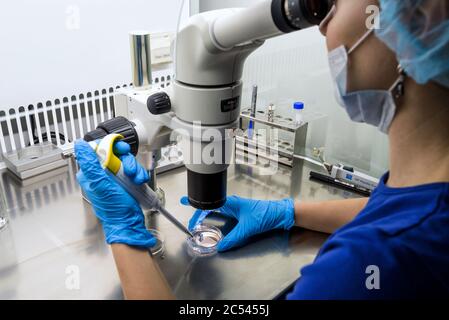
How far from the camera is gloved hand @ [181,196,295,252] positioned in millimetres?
1013

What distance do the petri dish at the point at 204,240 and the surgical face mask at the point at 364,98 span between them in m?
0.52

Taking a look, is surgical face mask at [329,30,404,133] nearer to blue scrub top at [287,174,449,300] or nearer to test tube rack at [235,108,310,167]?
blue scrub top at [287,174,449,300]

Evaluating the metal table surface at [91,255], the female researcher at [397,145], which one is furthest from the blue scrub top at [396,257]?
the metal table surface at [91,255]

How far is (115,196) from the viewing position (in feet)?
2.69

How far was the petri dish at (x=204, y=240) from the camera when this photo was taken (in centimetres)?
99

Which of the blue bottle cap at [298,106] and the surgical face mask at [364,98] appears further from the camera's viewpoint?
the blue bottle cap at [298,106]

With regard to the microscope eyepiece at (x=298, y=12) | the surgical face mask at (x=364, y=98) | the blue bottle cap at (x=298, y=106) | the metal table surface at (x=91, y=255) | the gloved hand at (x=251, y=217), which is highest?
the microscope eyepiece at (x=298, y=12)

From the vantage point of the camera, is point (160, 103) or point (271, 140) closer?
point (160, 103)

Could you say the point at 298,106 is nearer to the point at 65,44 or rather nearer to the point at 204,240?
the point at 204,240

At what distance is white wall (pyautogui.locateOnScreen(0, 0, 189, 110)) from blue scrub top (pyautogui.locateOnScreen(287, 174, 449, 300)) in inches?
39.9

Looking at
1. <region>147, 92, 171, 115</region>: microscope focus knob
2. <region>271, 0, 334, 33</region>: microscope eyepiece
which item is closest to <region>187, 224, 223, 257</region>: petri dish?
<region>147, 92, 171, 115</region>: microscope focus knob

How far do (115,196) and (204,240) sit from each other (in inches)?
12.6

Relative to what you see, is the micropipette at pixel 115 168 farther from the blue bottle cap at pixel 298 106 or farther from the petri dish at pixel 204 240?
the blue bottle cap at pixel 298 106

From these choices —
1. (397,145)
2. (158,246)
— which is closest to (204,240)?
(158,246)
